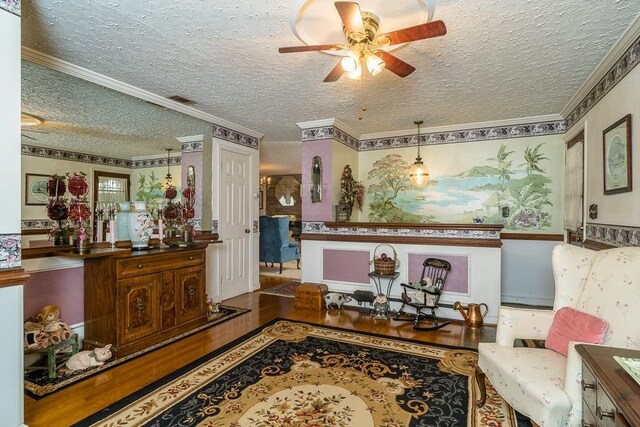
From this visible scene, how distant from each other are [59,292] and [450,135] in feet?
16.8

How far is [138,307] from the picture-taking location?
2832 millimetres

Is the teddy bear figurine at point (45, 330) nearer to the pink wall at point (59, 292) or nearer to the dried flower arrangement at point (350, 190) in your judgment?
the pink wall at point (59, 292)

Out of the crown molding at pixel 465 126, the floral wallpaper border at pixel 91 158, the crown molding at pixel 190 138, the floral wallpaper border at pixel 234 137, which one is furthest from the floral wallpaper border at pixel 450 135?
the floral wallpaper border at pixel 91 158

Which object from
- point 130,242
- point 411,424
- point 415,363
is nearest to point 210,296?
point 130,242

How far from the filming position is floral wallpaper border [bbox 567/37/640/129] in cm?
231

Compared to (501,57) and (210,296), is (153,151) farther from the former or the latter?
(501,57)

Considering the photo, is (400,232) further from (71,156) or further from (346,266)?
(71,156)

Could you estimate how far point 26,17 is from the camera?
6.96 feet

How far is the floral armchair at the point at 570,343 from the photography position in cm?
146

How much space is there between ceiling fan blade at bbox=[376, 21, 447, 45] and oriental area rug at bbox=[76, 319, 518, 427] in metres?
2.25

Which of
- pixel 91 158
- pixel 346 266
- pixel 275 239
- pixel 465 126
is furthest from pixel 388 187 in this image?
pixel 91 158

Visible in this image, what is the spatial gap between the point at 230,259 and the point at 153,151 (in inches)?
71.9

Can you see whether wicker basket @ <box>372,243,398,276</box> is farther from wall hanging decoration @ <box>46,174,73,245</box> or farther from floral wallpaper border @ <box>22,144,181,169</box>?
wall hanging decoration @ <box>46,174,73,245</box>

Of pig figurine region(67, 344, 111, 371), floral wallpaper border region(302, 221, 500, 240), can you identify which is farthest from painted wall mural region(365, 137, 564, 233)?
pig figurine region(67, 344, 111, 371)
